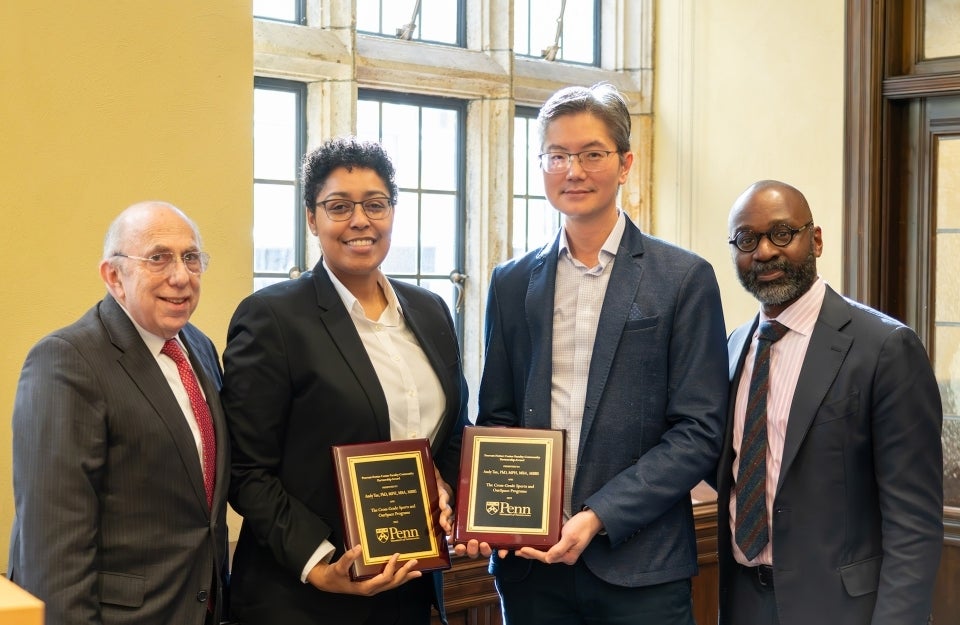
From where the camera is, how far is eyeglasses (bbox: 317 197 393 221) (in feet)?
7.76

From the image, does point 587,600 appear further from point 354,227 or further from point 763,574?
point 354,227

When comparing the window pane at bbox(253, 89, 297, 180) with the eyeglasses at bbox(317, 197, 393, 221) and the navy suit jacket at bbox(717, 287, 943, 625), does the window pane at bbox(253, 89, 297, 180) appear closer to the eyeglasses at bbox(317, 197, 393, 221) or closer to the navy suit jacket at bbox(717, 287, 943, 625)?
the eyeglasses at bbox(317, 197, 393, 221)

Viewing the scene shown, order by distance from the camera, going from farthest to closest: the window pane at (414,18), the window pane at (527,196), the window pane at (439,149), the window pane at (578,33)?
1. the window pane at (578,33)
2. the window pane at (527,196)
3. the window pane at (439,149)
4. the window pane at (414,18)

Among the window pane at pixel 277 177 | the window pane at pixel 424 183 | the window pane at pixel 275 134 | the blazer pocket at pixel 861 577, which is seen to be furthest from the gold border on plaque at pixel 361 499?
the window pane at pixel 424 183

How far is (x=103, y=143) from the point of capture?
2910 millimetres

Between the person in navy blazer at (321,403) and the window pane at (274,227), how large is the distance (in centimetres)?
219

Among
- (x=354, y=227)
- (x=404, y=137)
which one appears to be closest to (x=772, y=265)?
(x=354, y=227)

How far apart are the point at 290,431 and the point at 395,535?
30cm

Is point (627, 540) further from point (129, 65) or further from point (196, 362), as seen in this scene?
point (129, 65)

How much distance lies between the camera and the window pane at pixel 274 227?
457cm

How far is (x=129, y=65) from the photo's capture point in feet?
9.66

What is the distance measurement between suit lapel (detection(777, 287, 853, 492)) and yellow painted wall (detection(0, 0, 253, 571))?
1.58 meters

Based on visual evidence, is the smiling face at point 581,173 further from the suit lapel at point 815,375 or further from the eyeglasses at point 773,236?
the suit lapel at point 815,375

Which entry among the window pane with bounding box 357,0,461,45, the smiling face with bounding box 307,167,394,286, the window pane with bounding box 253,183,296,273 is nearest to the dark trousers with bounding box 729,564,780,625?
the smiling face with bounding box 307,167,394,286
